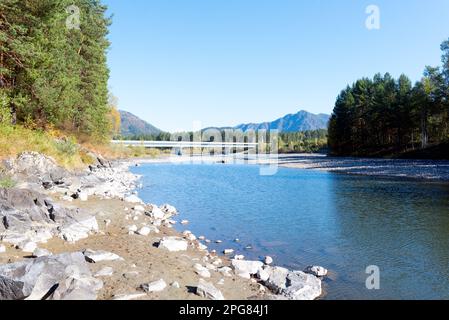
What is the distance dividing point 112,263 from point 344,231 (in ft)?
36.8

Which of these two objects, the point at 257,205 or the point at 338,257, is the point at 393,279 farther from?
the point at 257,205

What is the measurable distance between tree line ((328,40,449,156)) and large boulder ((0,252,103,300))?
222 ft

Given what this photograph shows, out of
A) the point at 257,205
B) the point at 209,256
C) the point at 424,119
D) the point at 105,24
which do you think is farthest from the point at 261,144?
the point at 209,256

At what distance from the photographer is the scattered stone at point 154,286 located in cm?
762

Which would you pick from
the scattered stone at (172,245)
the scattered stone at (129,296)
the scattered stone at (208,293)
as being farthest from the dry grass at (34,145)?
the scattered stone at (208,293)

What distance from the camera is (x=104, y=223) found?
14.2 meters

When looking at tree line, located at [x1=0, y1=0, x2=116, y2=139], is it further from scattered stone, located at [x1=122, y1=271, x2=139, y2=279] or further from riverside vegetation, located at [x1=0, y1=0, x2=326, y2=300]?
scattered stone, located at [x1=122, y1=271, x2=139, y2=279]

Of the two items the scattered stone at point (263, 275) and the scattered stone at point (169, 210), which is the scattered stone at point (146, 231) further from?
the scattered stone at point (263, 275)

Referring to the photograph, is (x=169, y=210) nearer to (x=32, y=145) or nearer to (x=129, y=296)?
(x=32, y=145)

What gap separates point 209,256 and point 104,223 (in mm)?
5148

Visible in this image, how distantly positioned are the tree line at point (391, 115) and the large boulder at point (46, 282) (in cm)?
6755
